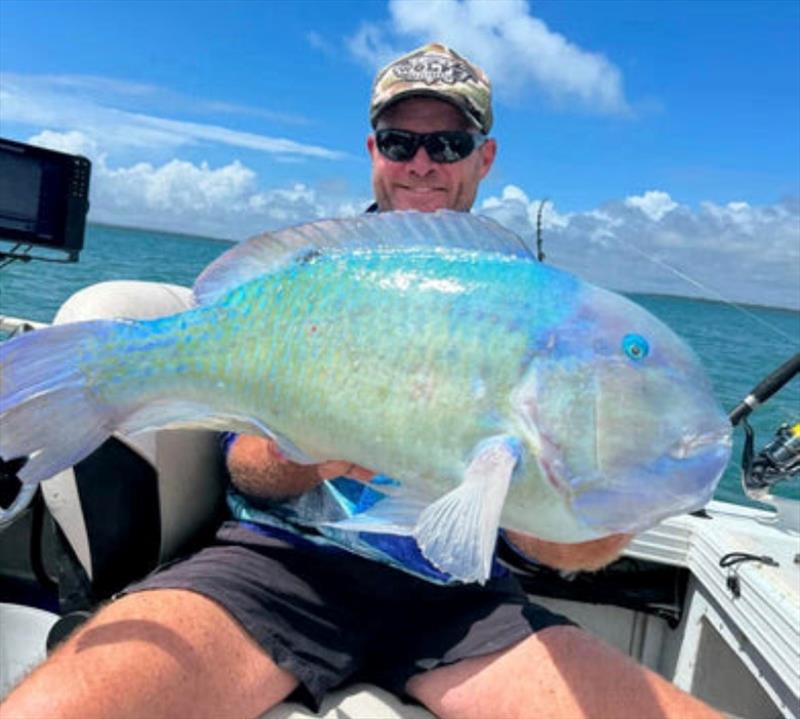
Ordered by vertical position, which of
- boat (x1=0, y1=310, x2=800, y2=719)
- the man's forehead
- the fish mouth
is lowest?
boat (x1=0, y1=310, x2=800, y2=719)

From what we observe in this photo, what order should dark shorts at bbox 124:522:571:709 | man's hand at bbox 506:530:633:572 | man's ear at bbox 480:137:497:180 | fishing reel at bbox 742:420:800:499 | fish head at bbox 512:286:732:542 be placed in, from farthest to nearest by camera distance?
1. fishing reel at bbox 742:420:800:499
2. man's ear at bbox 480:137:497:180
3. dark shorts at bbox 124:522:571:709
4. man's hand at bbox 506:530:633:572
5. fish head at bbox 512:286:732:542

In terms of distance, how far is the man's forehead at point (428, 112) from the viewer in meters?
3.13

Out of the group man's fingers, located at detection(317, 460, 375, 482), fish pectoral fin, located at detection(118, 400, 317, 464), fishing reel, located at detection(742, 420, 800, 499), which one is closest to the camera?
fish pectoral fin, located at detection(118, 400, 317, 464)

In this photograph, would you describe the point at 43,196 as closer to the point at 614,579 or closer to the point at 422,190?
the point at 422,190

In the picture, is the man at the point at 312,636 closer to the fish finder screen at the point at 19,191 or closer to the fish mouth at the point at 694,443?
the fish mouth at the point at 694,443

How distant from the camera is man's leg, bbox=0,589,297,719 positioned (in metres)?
1.90

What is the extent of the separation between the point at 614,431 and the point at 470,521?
12.2 inches

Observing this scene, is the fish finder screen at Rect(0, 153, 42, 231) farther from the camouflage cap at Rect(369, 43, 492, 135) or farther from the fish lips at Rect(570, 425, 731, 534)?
the fish lips at Rect(570, 425, 731, 534)

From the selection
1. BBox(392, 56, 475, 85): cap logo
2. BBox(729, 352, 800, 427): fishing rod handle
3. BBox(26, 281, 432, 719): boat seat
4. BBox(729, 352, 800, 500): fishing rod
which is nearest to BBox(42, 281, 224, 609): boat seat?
BBox(26, 281, 432, 719): boat seat

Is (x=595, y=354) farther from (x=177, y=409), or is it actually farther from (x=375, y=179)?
(x=375, y=179)

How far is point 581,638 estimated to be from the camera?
8.14ft

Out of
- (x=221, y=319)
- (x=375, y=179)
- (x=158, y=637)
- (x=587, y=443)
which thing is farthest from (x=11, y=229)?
(x=587, y=443)

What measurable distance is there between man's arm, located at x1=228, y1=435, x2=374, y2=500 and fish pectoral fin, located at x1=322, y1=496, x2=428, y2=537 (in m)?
0.83

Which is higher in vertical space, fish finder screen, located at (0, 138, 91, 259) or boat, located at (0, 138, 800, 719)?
fish finder screen, located at (0, 138, 91, 259)
